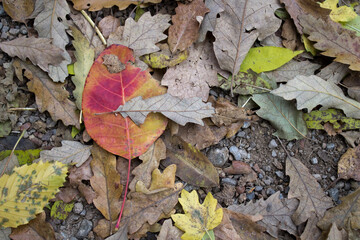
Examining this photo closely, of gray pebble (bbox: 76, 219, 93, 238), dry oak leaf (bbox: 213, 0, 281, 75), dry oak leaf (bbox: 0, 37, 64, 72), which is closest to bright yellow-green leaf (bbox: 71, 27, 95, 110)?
dry oak leaf (bbox: 0, 37, 64, 72)

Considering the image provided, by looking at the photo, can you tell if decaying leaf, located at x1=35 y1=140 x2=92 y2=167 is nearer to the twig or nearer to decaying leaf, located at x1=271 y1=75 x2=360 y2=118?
the twig

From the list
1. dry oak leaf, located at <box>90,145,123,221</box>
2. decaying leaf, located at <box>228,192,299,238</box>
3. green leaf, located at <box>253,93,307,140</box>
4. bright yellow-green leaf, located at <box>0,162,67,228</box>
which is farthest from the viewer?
green leaf, located at <box>253,93,307,140</box>

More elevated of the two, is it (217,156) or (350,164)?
(217,156)

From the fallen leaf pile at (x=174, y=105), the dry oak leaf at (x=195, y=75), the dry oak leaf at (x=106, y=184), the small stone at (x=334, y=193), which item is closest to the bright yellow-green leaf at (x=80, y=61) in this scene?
the fallen leaf pile at (x=174, y=105)

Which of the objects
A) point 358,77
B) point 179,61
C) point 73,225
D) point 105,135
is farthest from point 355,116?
point 73,225

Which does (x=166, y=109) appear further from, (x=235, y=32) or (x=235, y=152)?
(x=235, y=32)

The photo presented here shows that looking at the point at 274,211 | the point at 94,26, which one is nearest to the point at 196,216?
the point at 274,211

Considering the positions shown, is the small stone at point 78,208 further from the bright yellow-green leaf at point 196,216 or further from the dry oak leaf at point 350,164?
the dry oak leaf at point 350,164

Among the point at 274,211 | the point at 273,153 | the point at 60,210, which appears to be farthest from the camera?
the point at 273,153
